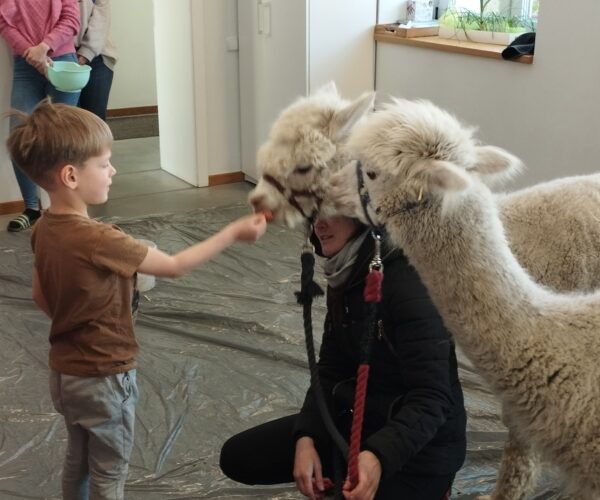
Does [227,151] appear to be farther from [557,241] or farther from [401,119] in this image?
[401,119]

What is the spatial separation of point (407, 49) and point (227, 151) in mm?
1557

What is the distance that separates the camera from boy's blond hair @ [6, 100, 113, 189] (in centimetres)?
151

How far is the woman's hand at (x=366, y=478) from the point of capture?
131 cm

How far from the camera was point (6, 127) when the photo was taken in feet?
14.7

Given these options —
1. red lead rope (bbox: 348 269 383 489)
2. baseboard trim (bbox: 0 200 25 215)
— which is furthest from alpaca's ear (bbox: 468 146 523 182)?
baseboard trim (bbox: 0 200 25 215)

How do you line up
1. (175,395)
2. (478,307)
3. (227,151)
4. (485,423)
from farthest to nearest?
(227,151) → (175,395) → (485,423) → (478,307)

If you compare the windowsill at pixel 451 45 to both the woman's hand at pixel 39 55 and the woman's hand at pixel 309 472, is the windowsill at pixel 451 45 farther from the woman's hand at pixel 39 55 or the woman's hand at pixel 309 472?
the woman's hand at pixel 309 472

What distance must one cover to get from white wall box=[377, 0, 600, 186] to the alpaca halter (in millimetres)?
2053

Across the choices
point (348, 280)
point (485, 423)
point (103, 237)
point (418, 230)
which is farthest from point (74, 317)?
point (485, 423)

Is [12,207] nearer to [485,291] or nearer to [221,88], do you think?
[221,88]

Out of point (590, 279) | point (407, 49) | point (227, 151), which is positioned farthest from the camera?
point (227, 151)

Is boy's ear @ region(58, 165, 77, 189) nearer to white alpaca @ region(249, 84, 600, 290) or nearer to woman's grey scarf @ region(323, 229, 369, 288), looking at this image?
white alpaca @ region(249, 84, 600, 290)

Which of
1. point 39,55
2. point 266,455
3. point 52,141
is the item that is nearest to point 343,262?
point 266,455

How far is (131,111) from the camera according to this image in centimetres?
752
